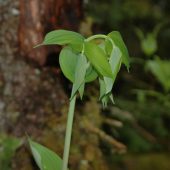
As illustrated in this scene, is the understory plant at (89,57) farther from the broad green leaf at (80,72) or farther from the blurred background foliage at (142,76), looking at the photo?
the blurred background foliage at (142,76)

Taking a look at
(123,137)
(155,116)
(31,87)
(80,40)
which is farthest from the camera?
(155,116)

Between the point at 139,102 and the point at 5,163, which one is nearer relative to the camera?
the point at 5,163

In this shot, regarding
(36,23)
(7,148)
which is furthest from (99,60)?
(36,23)

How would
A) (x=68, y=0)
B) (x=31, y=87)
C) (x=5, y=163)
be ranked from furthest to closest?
(x=68, y=0), (x=31, y=87), (x=5, y=163)

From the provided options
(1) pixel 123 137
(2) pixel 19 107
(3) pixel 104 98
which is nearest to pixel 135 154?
(1) pixel 123 137

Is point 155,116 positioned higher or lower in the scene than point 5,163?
lower

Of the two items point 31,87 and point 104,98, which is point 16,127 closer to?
point 31,87

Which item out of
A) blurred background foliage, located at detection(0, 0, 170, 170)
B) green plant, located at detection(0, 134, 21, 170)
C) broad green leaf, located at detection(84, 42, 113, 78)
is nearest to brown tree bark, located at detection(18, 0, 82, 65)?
blurred background foliage, located at detection(0, 0, 170, 170)

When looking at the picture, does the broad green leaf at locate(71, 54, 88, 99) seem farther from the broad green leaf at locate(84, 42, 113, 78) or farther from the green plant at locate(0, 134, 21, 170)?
the green plant at locate(0, 134, 21, 170)

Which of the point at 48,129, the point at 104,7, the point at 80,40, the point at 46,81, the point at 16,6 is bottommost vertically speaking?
the point at 104,7
